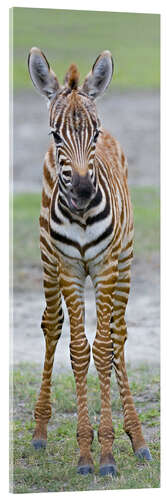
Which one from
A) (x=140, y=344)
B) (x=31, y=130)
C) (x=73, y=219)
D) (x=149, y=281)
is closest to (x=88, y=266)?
(x=73, y=219)

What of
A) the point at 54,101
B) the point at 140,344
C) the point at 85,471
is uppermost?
the point at 54,101

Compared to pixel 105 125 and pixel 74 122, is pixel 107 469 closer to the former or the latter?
pixel 74 122

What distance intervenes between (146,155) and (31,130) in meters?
1.86

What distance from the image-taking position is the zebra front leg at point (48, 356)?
6.51m

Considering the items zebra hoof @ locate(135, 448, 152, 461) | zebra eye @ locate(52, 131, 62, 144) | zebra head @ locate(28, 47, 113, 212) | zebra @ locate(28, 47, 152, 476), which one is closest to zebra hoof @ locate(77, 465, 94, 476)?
zebra @ locate(28, 47, 152, 476)

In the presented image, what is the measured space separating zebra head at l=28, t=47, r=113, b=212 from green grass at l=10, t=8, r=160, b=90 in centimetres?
63

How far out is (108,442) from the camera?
232 inches

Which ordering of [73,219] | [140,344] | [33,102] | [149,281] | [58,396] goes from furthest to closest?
1. [33,102]
2. [149,281]
3. [140,344]
4. [58,396]
5. [73,219]

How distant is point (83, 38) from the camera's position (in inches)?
299

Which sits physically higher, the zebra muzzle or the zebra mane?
the zebra mane

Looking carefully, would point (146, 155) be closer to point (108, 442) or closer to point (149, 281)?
point (149, 281)

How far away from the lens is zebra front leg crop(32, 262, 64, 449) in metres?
6.51

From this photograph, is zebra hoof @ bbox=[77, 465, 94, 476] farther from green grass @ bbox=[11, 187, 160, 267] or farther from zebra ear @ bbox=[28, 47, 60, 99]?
green grass @ bbox=[11, 187, 160, 267]

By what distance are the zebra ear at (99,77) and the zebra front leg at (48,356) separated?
1403 millimetres
